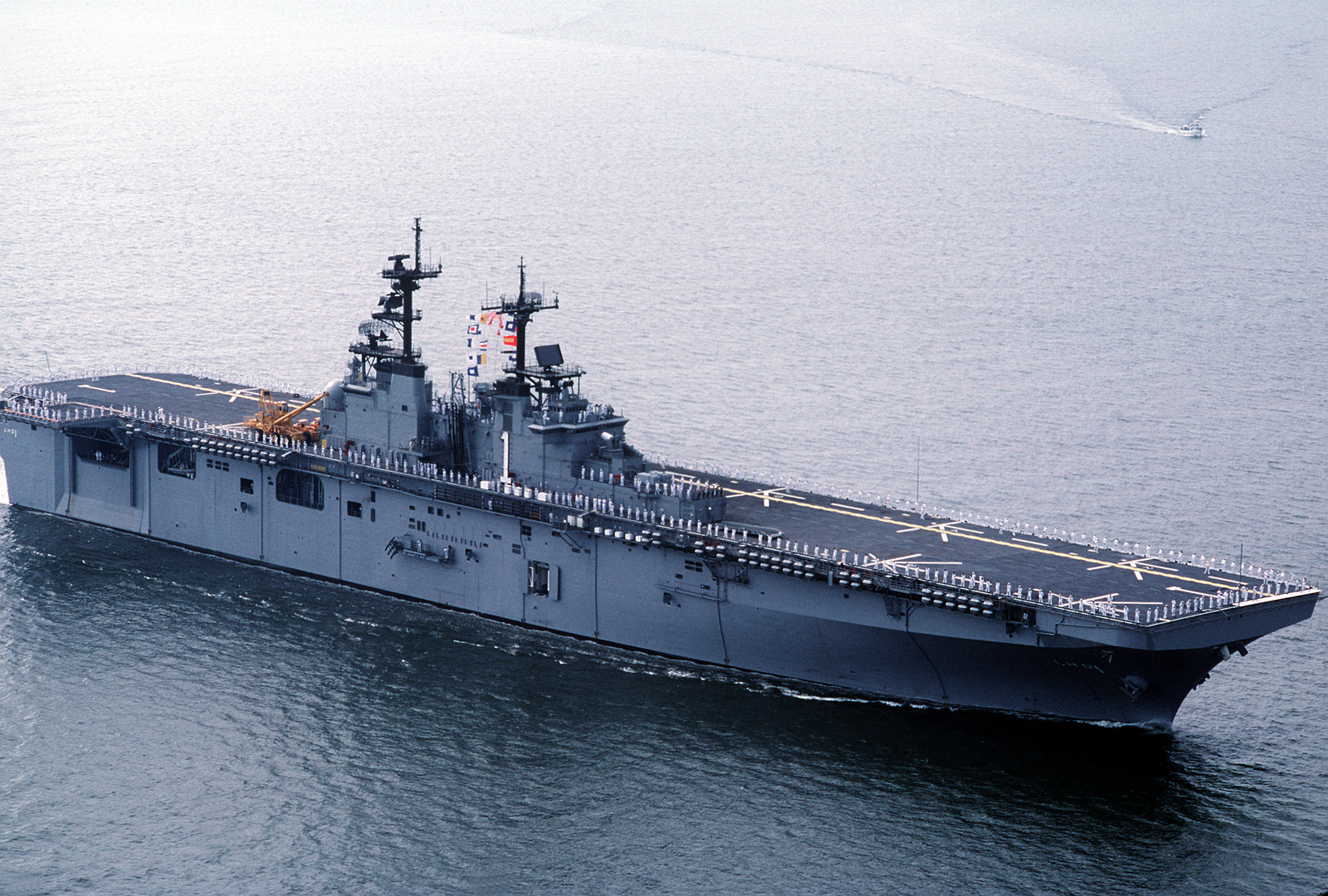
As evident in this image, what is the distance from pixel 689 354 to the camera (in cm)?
8094

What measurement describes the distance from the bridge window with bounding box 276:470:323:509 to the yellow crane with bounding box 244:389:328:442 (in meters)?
1.58

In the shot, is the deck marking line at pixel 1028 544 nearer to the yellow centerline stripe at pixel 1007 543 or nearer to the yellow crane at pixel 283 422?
the yellow centerline stripe at pixel 1007 543

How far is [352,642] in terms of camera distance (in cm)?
5197

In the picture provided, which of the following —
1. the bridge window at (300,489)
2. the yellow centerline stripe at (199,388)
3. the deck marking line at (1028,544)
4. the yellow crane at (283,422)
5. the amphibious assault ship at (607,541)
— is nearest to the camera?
the amphibious assault ship at (607,541)

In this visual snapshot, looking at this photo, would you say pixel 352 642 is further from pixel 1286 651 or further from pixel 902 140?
pixel 902 140

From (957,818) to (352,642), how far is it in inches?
810

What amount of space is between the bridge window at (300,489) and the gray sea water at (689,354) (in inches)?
113

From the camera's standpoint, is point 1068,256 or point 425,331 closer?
point 425,331

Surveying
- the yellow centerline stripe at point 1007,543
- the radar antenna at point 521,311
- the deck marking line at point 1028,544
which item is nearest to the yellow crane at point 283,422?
the radar antenna at point 521,311

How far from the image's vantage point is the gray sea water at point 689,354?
4012cm

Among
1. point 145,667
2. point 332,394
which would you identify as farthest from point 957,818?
point 332,394

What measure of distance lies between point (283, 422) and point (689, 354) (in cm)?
2601

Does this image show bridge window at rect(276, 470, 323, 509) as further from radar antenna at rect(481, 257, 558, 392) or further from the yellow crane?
radar antenna at rect(481, 257, 558, 392)

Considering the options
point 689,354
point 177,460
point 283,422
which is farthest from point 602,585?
point 689,354
